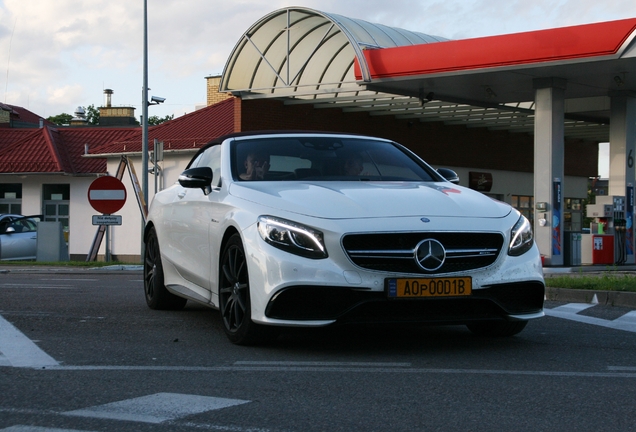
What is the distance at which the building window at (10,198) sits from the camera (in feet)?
132

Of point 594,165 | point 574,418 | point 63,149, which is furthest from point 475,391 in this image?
point 594,165

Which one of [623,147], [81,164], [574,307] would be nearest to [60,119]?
[81,164]

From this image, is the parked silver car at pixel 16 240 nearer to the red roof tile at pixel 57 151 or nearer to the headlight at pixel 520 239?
the red roof tile at pixel 57 151

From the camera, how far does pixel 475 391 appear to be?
5195 millimetres

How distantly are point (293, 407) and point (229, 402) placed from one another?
0.32 metres

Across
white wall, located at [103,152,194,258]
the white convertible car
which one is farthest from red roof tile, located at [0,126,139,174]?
the white convertible car

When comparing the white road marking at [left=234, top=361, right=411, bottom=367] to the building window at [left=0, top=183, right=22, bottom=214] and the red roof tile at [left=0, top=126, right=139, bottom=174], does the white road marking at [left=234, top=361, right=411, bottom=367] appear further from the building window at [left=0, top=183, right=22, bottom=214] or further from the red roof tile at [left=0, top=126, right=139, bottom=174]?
the building window at [left=0, top=183, right=22, bottom=214]

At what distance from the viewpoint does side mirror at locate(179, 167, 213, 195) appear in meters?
7.75

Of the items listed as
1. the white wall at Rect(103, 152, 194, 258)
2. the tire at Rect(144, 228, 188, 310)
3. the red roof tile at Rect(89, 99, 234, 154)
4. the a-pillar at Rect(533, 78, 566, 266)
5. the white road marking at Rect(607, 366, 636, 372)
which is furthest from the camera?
the white wall at Rect(103, 152, 194, 258)

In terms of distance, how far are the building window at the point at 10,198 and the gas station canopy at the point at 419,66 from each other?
51.5 ft

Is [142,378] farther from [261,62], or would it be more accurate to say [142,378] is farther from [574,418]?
[261,62]

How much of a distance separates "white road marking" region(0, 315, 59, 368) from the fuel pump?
17.9m

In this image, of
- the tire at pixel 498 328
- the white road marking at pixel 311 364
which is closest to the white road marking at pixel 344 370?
the white road marking at pixel 311 364

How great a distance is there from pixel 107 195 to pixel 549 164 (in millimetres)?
9377
